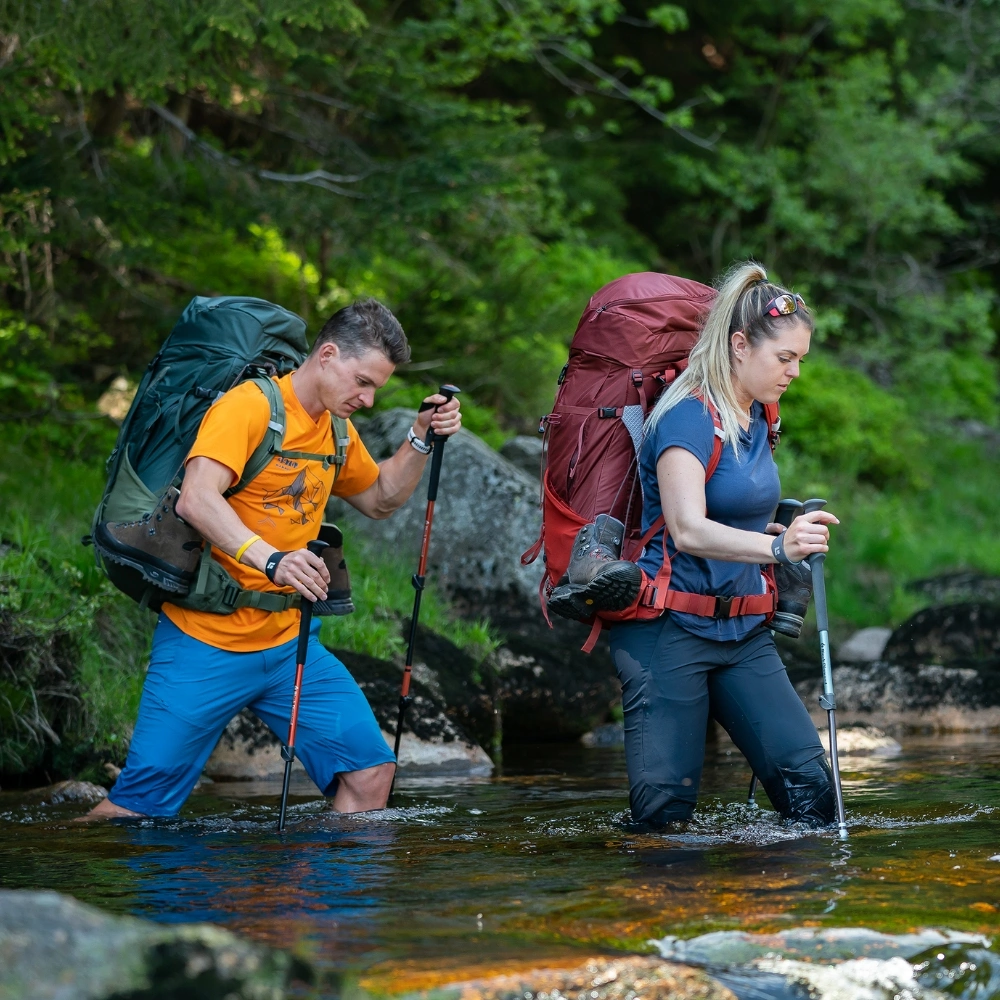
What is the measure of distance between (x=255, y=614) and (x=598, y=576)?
1.56 meters

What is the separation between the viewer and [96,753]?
742 centimetres

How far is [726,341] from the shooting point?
4.76m

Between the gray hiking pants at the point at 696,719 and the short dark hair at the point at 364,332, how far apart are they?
5.00 feet

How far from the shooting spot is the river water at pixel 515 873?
3.51 meters

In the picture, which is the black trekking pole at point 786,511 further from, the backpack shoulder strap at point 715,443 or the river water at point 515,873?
the river water at point 515,873

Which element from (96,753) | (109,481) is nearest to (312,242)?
(96,753)

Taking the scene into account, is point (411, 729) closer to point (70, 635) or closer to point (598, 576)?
point (70, 635)

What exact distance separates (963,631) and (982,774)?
4.94 metres

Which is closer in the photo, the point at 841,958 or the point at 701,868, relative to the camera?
the point at 841,958

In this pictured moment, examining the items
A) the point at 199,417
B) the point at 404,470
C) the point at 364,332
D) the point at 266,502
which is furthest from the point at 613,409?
the point at 199,417

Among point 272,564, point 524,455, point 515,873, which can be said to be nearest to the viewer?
point 515,873

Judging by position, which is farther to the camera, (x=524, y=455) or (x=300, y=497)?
(x=524, y=455)

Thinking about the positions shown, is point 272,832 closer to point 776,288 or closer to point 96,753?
point 96,753

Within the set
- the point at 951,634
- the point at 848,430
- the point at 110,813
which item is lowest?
the point at 110,813
